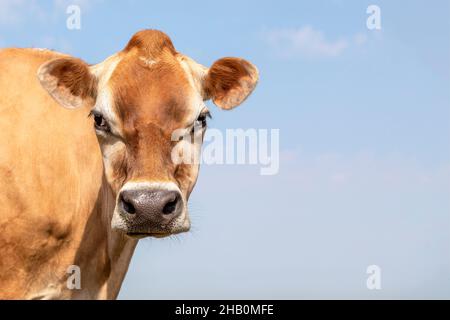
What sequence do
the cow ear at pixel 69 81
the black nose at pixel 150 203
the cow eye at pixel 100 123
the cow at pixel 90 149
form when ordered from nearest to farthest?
the black nose at pixel 150 203 → the cow at pixel 90 149 → the cow eye at pixel 100 123 → the cow ear at pixel 69 81

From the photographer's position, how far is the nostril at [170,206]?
270 inches

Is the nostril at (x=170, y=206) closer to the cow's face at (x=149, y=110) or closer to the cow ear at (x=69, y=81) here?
the cow's face at (x=149, y=110)

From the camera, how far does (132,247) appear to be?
949 cm

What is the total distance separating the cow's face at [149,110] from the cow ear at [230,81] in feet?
0.04

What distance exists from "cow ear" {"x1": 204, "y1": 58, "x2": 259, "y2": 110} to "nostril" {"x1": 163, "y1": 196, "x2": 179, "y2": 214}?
85.7 inches

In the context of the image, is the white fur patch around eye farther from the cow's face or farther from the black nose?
the black nose

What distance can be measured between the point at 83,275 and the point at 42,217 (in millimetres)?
1042

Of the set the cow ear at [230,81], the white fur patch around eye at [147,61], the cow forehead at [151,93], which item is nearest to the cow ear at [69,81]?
the cow forehead at [151,93]

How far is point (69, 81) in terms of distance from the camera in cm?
850

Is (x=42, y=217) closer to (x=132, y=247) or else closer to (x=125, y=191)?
(x=132, y=247)

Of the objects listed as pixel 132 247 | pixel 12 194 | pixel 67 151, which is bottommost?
pixel 132 247

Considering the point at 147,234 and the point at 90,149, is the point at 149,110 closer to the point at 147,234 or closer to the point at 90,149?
the point at 147,234
